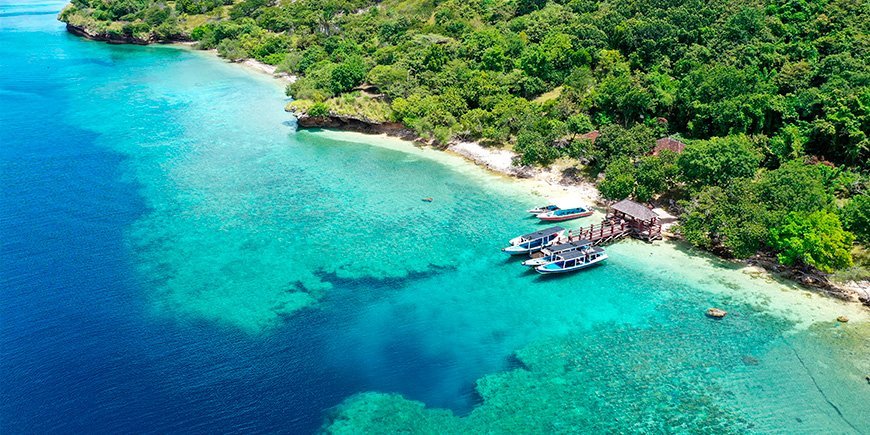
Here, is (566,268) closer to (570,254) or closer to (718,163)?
(570,254)

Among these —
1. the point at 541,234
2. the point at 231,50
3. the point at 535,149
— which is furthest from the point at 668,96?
the point at 231,50

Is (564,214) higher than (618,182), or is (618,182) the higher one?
(618,182)

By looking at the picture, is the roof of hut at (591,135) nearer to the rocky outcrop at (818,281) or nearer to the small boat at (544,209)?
the small boat at (544,209)

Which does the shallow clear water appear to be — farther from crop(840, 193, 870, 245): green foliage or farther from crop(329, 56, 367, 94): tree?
crop(329, 56, 367, 94): tree

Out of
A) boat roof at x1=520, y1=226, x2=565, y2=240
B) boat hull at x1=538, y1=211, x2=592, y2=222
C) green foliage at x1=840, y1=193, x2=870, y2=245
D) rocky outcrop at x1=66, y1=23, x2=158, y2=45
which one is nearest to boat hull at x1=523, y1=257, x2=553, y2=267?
boat roof at x1=520, y1=226, x2=565, y2=240

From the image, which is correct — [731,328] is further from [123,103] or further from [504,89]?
[123,103]

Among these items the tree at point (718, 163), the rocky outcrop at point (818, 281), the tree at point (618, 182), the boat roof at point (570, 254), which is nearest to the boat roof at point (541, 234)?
the boat roof at point (570, 254)
